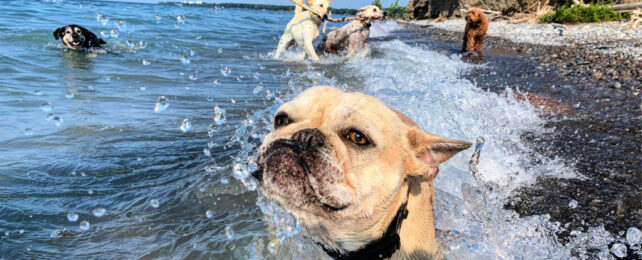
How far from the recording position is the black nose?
8.79ft

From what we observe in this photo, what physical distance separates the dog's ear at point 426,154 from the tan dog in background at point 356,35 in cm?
1181

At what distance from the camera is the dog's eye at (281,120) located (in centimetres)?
338

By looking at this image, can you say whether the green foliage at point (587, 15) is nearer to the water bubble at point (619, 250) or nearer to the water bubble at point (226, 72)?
the water bubble at point (226, 72)

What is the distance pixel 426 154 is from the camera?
327 centimetres

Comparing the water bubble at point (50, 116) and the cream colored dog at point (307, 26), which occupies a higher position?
the cream colored dog at point (307, 26)

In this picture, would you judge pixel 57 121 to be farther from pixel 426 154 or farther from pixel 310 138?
pixel 426 154

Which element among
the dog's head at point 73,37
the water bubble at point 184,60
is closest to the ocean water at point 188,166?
the water bubble at point 184,60

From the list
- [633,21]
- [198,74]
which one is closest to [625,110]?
[198,74]

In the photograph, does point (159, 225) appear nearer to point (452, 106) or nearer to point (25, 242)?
point (25, 242)

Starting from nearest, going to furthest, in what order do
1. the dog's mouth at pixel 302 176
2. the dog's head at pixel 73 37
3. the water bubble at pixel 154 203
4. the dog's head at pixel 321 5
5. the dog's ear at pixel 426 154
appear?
1. the dog's mouth at pixel 302 176
2. the dog's ear at pixel 426 154
3. the water bubble at pixel 154 203
4. the dog's head at pixel 73 37
5. the dog's head at pixel 321 5

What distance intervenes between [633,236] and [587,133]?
2.78 metres

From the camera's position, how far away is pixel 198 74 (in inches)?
416

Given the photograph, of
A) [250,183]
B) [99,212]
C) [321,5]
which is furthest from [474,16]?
[99,212]

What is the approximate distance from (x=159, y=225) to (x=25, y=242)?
1006 mm
